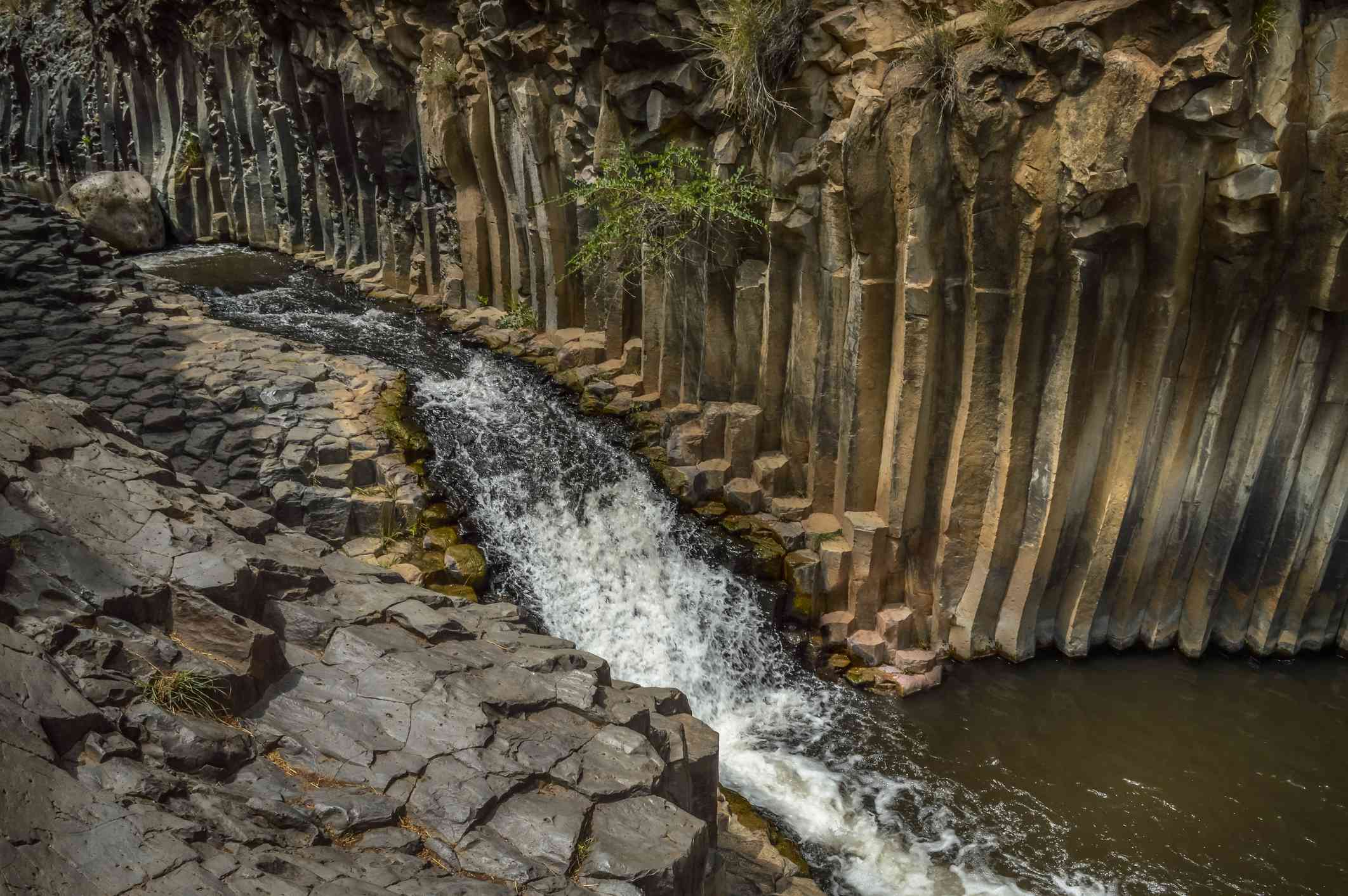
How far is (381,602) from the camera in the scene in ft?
22.0

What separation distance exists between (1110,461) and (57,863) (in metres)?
8.92

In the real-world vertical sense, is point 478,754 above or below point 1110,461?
below

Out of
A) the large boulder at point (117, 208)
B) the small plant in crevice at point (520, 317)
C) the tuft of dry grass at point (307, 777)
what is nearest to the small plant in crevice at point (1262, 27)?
the tuft of dry grass at point (307, 777)

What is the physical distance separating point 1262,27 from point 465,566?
27.9 feet

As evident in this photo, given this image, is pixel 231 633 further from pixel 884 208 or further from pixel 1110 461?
pixel 1110 461

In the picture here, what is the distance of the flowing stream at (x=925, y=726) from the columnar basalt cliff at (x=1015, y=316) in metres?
0.65

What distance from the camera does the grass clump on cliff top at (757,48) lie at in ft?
33.2

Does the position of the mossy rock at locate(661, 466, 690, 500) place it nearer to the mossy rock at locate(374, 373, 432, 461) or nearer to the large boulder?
the mossy rock at locate(374, 373, 432, 461)

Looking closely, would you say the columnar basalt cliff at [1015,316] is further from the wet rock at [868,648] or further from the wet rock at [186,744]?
the wet rock at [186,744]

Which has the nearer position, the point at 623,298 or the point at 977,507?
the point at 977,507

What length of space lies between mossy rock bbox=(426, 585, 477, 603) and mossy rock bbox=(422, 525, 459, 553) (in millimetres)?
555

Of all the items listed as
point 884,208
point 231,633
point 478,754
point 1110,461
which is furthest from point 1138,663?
point 231,633

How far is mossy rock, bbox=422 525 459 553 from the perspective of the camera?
10.2m

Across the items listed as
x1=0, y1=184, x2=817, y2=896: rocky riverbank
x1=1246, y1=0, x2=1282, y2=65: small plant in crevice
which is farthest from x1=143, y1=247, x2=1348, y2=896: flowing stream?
x1=1246, y1=0, x2=1282, y2=65: small plant in crevice
